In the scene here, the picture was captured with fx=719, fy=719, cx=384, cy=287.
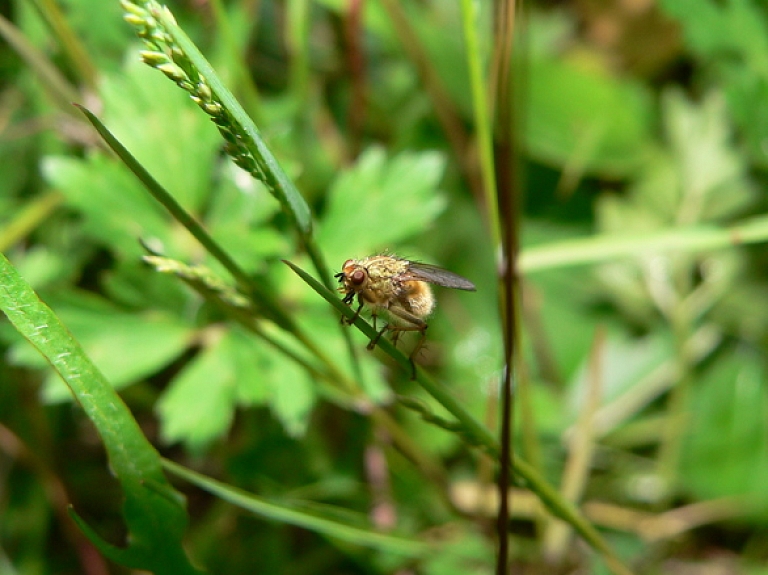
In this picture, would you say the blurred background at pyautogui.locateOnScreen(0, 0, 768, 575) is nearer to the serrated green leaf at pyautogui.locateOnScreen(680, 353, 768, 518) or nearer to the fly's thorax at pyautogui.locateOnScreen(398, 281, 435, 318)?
the serrated green leaf at pyautogui.locateOnScreen(680, 353, 768, 518)

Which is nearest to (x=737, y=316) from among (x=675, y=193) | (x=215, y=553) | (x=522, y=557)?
(x=675, y=193)

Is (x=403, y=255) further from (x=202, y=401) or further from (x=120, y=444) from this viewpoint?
(x=120, y=444)

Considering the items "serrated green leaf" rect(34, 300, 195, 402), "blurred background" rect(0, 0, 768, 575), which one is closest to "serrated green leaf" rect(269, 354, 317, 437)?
"blurred background" rect(0, 0, 768, 575)

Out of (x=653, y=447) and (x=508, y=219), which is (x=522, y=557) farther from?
(x=508, y=219)

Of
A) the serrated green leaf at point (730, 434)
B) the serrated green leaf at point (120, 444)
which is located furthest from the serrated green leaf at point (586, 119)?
the serrated green leaf at point (120, 444)

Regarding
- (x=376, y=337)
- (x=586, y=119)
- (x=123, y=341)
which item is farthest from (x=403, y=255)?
(x=586, y=119)

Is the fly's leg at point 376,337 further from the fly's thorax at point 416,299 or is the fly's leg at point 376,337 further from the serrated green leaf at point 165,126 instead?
the serrated green leaf at point 165,126
